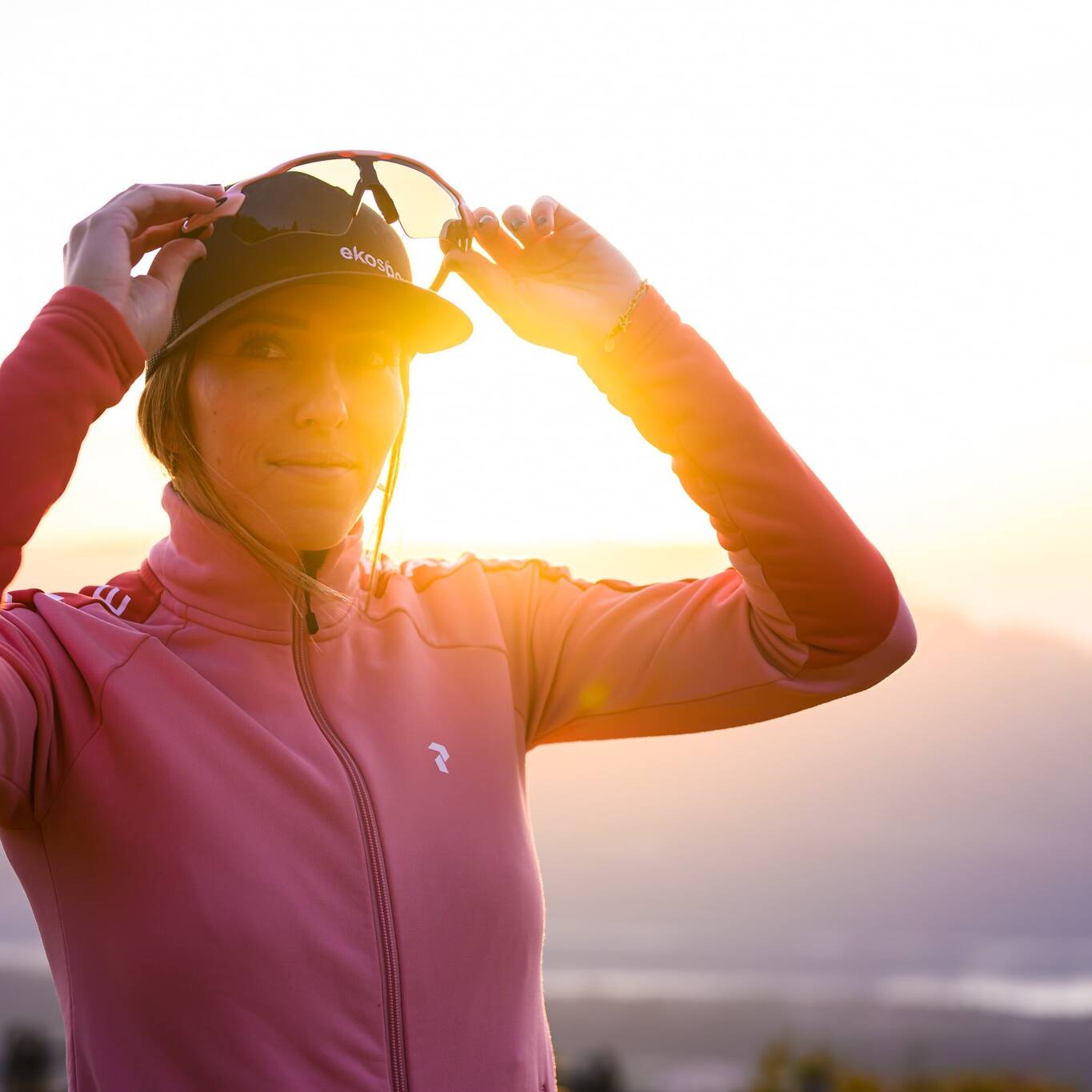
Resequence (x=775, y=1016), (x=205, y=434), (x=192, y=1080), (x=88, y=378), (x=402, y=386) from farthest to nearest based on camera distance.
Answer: (x=775, y=1016)
(x=402, y=386)
(x=205, y=434)
(x=88, y=378)
(x=192, y=1080)

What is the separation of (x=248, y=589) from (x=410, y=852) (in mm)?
642

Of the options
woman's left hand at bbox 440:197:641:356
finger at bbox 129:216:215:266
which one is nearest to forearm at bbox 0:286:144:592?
finger at bbox 129:216:215:266

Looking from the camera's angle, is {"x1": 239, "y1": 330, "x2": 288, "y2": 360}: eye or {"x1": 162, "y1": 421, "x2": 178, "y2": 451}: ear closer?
{"x1": 239, "y1": 330, "x2": 288, "y2": 360}: eye

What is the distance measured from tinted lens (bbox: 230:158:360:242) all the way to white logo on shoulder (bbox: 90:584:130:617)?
78 centimetres

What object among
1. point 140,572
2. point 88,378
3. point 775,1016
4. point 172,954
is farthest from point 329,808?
point 775,1016

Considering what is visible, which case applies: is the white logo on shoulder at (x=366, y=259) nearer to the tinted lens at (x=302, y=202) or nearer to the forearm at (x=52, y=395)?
the tinted lens at (x=302, y=202)

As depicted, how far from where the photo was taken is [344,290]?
7.86 ft

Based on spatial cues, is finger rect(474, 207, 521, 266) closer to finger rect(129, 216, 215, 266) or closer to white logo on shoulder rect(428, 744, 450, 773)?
finger rect(129, 216, 215, 266)

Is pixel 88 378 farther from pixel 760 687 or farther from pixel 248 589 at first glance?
pixel 760 687

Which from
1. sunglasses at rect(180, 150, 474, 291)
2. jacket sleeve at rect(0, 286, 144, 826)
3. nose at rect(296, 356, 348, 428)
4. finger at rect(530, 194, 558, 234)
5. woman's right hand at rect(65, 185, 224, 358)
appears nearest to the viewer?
jacket sleeve at rect(0, 286, 144, 826)

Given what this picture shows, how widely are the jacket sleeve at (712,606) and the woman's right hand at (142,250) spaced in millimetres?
883

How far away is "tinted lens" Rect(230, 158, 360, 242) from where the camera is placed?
2.42 m

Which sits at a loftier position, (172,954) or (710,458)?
(710,458)

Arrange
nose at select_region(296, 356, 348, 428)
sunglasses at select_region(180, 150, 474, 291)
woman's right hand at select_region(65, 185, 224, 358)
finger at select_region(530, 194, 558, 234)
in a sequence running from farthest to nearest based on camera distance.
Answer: finger at select_region(530, 194, 558, 234) < sunglasses at select_region(180, 150, 474, 291) < nose at select_region(296, 356, 348, 428) < woman's right hand at select_region(65, 185, 224, 358)
